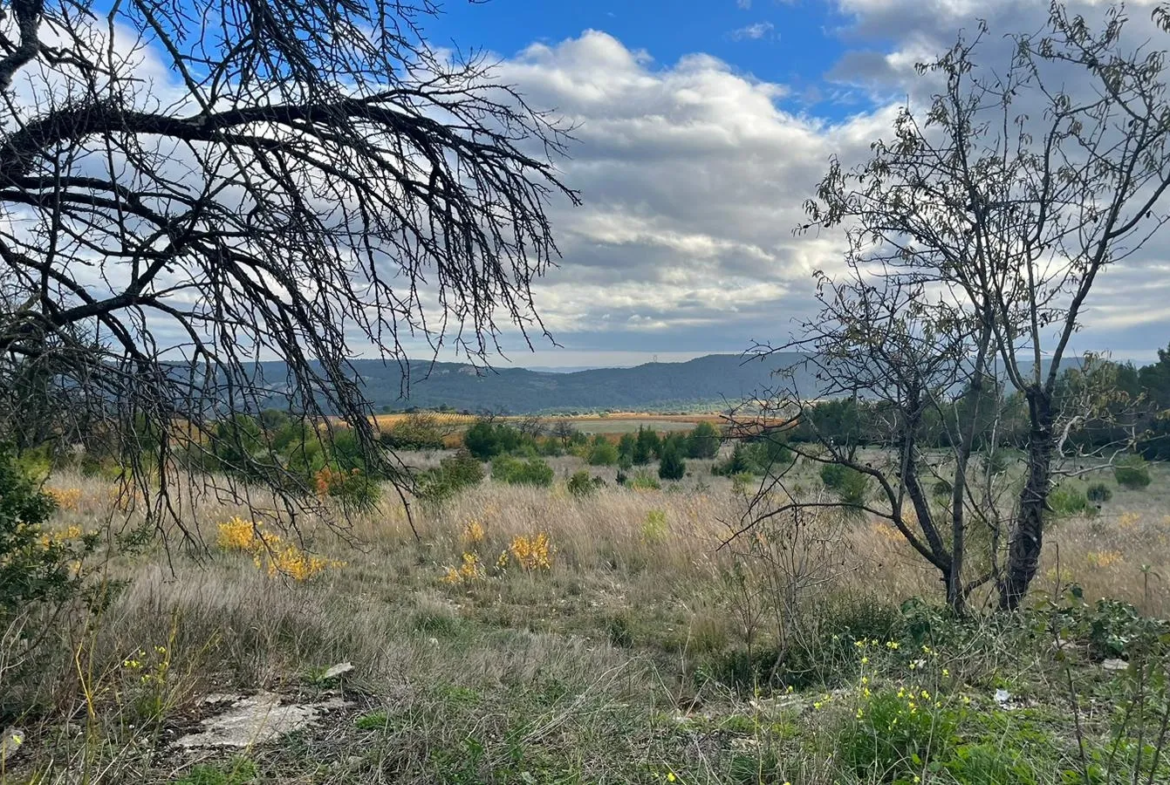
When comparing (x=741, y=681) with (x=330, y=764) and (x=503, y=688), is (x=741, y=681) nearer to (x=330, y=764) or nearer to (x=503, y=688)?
(x=503, y=688)

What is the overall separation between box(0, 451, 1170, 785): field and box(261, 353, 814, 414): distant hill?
959 mm

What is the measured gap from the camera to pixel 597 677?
188 inches

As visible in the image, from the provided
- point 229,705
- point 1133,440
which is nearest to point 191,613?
point 229,705

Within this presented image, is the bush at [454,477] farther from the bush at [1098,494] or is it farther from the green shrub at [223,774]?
the bush at [1098,494]

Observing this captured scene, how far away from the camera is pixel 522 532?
1102cm

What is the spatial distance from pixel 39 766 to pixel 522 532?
8.32 meters

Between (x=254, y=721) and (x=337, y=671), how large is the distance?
29.5 inches

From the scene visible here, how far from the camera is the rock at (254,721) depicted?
338 centimetres

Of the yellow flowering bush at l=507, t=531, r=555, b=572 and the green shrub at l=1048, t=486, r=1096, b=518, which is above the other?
the yellow flowering bush at l=507, t=531, r=555, b=572

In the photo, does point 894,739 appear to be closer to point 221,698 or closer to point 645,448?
point 221,698

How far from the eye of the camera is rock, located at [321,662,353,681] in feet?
14.2

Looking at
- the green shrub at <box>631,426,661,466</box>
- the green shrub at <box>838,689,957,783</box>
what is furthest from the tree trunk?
the green shrub at <box>631,426,661,466</box>

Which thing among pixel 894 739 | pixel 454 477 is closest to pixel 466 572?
pixel 454 477

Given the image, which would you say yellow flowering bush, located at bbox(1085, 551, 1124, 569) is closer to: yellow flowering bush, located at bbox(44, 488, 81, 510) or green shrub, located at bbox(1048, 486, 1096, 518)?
green shrub, located at bbox(1048, 486, 1096, 518)
